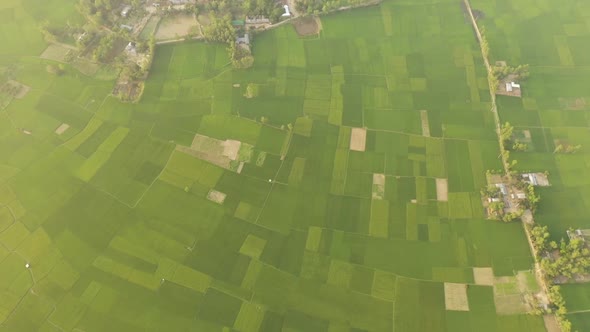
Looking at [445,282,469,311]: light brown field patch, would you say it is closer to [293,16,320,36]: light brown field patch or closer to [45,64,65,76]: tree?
[293,16,320,36]: light brown field patch

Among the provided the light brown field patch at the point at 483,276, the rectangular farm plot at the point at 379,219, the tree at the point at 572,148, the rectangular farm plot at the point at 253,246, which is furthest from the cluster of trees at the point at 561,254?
the rectangular farm plot at the point at 253,246

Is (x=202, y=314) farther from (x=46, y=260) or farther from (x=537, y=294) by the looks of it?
(x=537, y=294)

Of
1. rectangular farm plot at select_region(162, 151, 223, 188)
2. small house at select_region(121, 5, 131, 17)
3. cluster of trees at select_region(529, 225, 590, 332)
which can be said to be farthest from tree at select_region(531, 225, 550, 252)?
small house at select_region(121, 5, 131, 17)

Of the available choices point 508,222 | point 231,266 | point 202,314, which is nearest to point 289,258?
point 231,266

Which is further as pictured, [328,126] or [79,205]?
[328,126]

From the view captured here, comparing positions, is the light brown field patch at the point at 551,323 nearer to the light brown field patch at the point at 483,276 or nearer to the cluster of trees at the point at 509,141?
the light brown field patch at the point at 483,276

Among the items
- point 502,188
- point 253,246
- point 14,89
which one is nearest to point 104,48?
point 14,89
